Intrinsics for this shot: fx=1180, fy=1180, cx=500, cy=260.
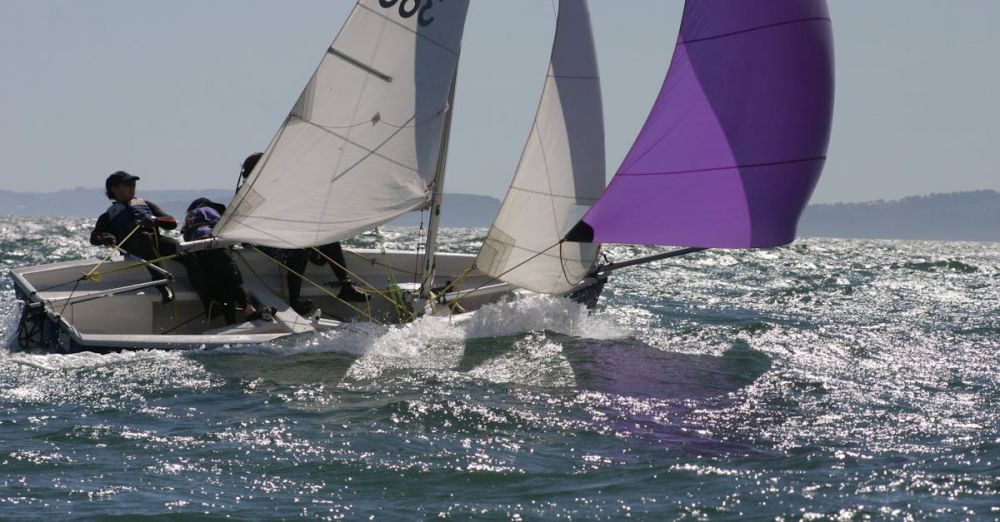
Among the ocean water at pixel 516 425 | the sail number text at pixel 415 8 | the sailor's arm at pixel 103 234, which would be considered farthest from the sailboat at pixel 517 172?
the ocean water at pixel 516 425

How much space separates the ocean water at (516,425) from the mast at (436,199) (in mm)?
593

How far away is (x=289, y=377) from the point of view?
8.75 m

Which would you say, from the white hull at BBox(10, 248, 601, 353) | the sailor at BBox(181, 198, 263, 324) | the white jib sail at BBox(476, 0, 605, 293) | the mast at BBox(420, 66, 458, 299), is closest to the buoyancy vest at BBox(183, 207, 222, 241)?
the sailor at BBox(181, 198, 263, 324)

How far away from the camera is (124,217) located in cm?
1048

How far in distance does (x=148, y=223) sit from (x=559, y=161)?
3.75 metres

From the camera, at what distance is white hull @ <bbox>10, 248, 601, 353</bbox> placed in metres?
9.29

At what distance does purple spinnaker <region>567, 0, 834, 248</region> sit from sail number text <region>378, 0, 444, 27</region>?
2166mm

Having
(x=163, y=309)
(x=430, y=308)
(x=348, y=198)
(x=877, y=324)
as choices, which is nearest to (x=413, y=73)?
(x=348, y=198)

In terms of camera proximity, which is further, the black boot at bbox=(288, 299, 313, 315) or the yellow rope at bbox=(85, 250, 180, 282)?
the black boot at bbox=(288, 299, 313, 315)

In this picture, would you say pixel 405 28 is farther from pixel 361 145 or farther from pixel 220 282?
pixel 220 282

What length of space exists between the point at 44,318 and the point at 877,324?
880 centimetres

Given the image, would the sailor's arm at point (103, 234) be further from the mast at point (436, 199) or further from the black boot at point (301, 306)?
the mast at point (436, 199)

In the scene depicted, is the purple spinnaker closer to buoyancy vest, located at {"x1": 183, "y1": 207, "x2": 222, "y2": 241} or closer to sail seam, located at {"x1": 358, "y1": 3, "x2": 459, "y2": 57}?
sail seam, located at {"x1": 358, "y1": 3, "x2": 459, "y2": 57}

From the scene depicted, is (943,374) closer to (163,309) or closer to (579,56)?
(579,56)
